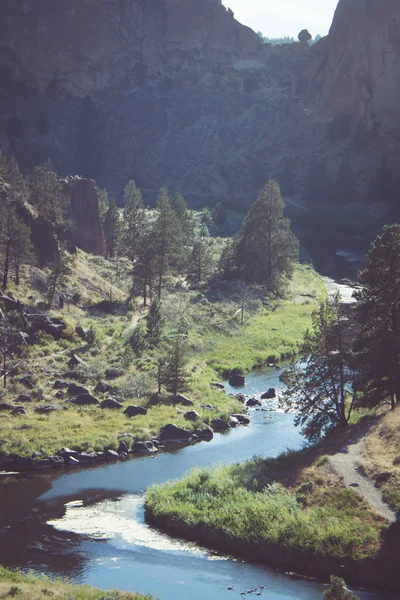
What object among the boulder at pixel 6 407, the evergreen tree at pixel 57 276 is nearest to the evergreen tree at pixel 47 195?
→ the evergreen tree at pixel 57 276

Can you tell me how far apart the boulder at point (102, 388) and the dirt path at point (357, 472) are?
2261 centimetres

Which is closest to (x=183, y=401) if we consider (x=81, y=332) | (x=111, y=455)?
(x=111, y=455)

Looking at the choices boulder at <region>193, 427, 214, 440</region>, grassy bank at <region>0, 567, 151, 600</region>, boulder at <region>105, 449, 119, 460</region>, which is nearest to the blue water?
boulder at <region>105, 449, 119, 460</region>

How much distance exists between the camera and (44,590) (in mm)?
25125

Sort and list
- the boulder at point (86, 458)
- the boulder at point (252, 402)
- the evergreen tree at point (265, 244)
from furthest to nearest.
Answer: the evergreen tree at point (265, 244) < the boulder at point (252, 402) < the boulder at point (86, 458)

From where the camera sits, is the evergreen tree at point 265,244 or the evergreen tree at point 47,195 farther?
the evergreen tree at point 265,244

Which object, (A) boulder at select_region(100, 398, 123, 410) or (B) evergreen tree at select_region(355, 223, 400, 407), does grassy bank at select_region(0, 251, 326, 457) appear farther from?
(B) evergreen tree at select_region(355, 223, 400, 407)

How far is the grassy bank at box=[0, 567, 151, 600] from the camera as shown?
959 inches

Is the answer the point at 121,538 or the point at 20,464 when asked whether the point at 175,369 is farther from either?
the point at 121,538

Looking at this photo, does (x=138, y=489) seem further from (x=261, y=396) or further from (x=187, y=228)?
(x=187, y=228)

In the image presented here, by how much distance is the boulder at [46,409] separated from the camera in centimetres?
4978

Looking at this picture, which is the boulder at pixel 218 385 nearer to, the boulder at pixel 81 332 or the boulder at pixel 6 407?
the boulder at pixel 81 332

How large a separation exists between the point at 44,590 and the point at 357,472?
17785mm

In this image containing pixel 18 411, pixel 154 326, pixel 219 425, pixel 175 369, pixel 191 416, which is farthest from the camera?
pixel 154 326
